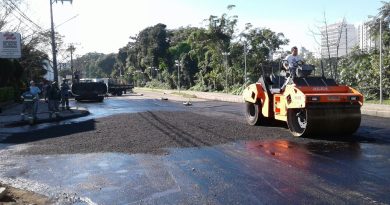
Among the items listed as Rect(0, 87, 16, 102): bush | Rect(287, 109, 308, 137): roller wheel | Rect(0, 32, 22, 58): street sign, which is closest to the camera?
Rect(287, 109, 308, 137): roller wheel

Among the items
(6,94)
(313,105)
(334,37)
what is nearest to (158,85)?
(6,94)

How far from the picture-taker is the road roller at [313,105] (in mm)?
11438

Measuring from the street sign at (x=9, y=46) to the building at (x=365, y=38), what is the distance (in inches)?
785

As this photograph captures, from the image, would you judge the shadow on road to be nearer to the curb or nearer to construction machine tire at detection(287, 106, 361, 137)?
the curb

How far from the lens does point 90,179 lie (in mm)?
7910

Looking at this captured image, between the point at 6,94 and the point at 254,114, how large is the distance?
18.6 metres

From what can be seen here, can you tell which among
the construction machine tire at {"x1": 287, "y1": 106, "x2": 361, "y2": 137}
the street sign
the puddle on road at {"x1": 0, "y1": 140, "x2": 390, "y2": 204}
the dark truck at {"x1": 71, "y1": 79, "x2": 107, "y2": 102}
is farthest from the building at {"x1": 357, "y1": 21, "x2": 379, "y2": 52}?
the puddle on road at {"x1": 0, "y1": 140, "x2": 390, "y2": 204}

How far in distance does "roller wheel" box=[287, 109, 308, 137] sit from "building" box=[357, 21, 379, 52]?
17969mm

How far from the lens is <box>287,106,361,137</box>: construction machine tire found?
1143 centimetres

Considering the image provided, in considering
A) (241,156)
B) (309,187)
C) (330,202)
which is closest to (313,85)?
(241,156)

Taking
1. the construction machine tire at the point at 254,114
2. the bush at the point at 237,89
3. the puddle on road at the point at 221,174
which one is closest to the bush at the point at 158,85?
the bush at the point at 237,89

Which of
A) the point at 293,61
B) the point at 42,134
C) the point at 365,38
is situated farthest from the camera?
the point at 365,38

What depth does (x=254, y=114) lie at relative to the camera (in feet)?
51.0

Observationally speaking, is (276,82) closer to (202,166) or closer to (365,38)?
(202,166)
